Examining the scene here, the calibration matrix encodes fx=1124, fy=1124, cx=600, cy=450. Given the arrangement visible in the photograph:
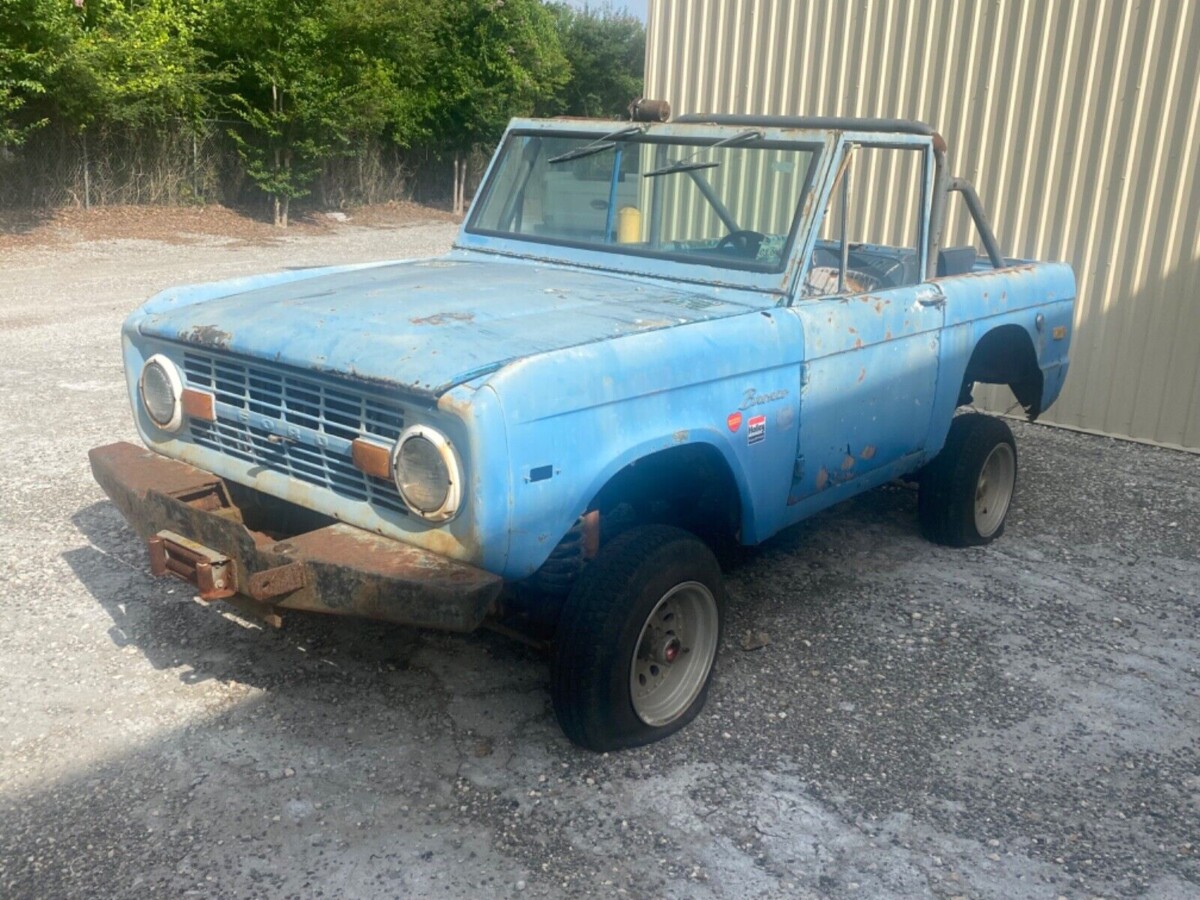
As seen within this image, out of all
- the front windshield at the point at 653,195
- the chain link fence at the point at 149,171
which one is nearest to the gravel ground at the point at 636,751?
the front windshield at the point at 653,195

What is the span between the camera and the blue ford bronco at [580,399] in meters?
2.96

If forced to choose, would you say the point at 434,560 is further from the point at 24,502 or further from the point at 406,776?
the point at 24,502

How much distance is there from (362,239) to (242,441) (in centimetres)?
1695

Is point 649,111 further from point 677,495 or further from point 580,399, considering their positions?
point 580,399

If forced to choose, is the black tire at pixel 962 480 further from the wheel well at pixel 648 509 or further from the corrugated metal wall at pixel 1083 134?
the corrugated metal wall at pixel 1083 134

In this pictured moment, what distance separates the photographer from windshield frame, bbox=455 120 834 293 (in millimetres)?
4008

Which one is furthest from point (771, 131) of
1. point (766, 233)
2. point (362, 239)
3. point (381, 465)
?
point (362, 239)

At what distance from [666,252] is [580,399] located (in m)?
1.48

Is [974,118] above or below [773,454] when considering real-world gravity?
above

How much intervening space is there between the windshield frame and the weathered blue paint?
11mm

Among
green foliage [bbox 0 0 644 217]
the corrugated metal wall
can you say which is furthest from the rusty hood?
green foliage [bbox 0 0 644 217]

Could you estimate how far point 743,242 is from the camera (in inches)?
167

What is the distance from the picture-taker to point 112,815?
10.1 ft

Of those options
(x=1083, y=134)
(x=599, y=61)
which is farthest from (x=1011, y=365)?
(x=599, y=61)
